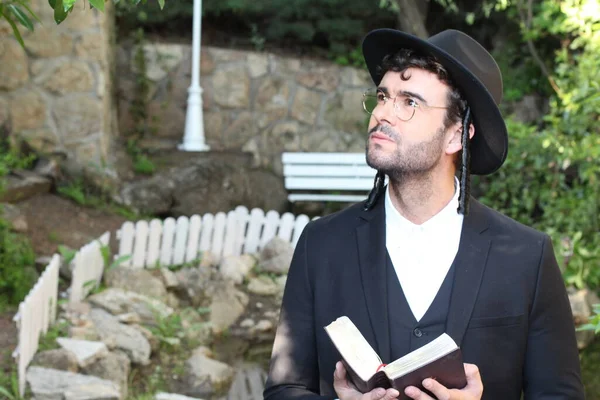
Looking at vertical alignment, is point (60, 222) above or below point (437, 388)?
below

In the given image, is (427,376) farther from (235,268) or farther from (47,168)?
(47,168)

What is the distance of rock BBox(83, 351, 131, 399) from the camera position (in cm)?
504

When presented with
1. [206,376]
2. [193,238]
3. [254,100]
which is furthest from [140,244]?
[254,100]

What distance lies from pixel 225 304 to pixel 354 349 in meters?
4.93

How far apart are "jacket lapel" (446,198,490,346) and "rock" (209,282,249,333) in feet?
14.3

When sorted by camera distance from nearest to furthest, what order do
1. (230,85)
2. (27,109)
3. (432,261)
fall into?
(432,261) → (27,109) → (230,85)

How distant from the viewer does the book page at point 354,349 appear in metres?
2.05

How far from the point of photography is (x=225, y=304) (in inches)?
274

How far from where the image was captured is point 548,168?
762cm

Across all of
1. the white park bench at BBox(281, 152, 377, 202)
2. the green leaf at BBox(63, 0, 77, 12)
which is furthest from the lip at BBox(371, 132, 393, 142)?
the white park bench at BBox(281, 152, 377, 202)

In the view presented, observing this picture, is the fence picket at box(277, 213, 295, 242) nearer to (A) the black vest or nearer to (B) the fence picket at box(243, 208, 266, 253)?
(B) the fence picket at box(243, 208, 266, 253)

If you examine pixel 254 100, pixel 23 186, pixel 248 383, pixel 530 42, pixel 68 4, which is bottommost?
pixel 248 383

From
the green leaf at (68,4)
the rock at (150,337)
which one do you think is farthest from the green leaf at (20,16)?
the rock at (150,337)

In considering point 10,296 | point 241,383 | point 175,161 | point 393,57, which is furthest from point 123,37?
point 393,57
